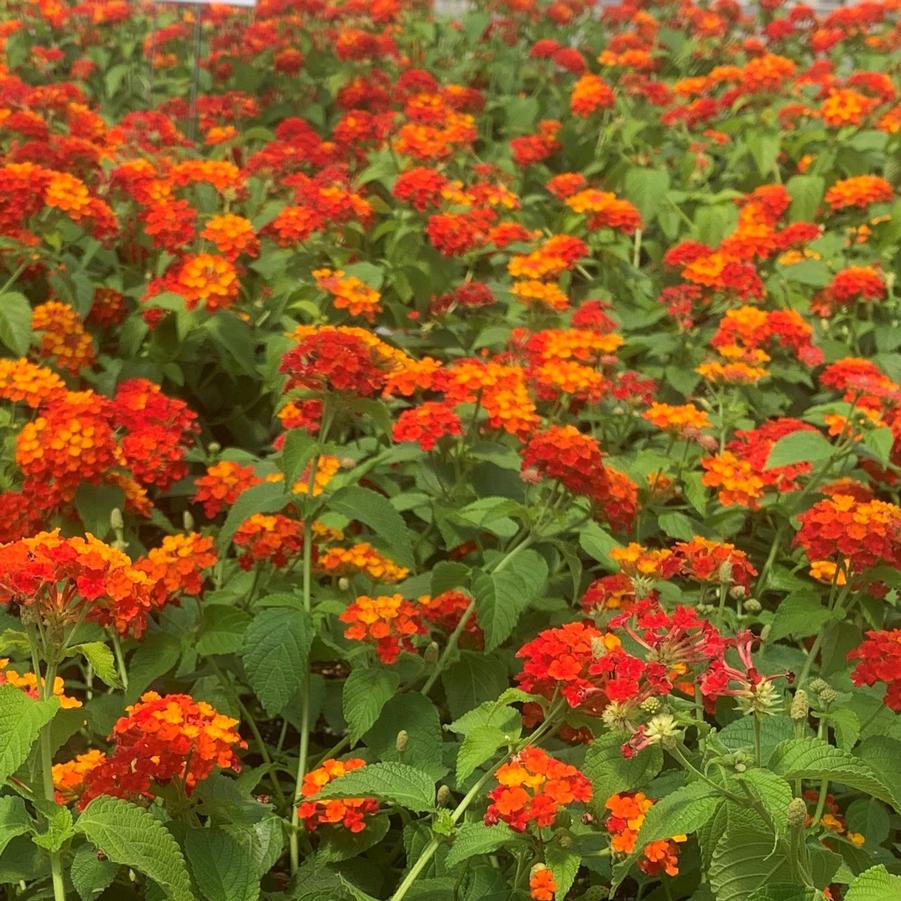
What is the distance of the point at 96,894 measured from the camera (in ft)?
5.85

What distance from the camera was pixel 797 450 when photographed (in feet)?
8.50

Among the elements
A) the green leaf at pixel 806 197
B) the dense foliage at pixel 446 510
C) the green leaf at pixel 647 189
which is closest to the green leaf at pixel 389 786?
the dense foliage at pixel 446 510

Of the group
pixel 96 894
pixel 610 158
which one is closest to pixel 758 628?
pixel 96 894

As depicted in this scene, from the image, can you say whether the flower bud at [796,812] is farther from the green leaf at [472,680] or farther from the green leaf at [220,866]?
the green leaf at [472,680]

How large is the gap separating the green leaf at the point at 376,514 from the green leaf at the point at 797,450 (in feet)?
2.63

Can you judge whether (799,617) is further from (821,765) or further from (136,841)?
(136,841)

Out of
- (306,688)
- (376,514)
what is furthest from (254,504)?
(306,688)

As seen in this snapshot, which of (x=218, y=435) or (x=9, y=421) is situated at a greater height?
(x=9, y=421)

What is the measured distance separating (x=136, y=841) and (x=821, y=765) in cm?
85

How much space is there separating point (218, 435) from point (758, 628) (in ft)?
5.62

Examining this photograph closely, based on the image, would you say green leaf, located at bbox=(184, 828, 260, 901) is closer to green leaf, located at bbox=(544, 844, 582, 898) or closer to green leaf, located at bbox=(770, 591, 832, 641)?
green leaf, located at bbox=(544, 844, 582, 898)

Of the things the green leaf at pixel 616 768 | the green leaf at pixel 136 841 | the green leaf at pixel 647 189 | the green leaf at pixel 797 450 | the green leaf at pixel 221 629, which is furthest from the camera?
the green leaf at pixel 647 189

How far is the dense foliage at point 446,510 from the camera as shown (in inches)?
65.8

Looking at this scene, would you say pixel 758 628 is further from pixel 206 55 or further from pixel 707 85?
pixel 206 55
